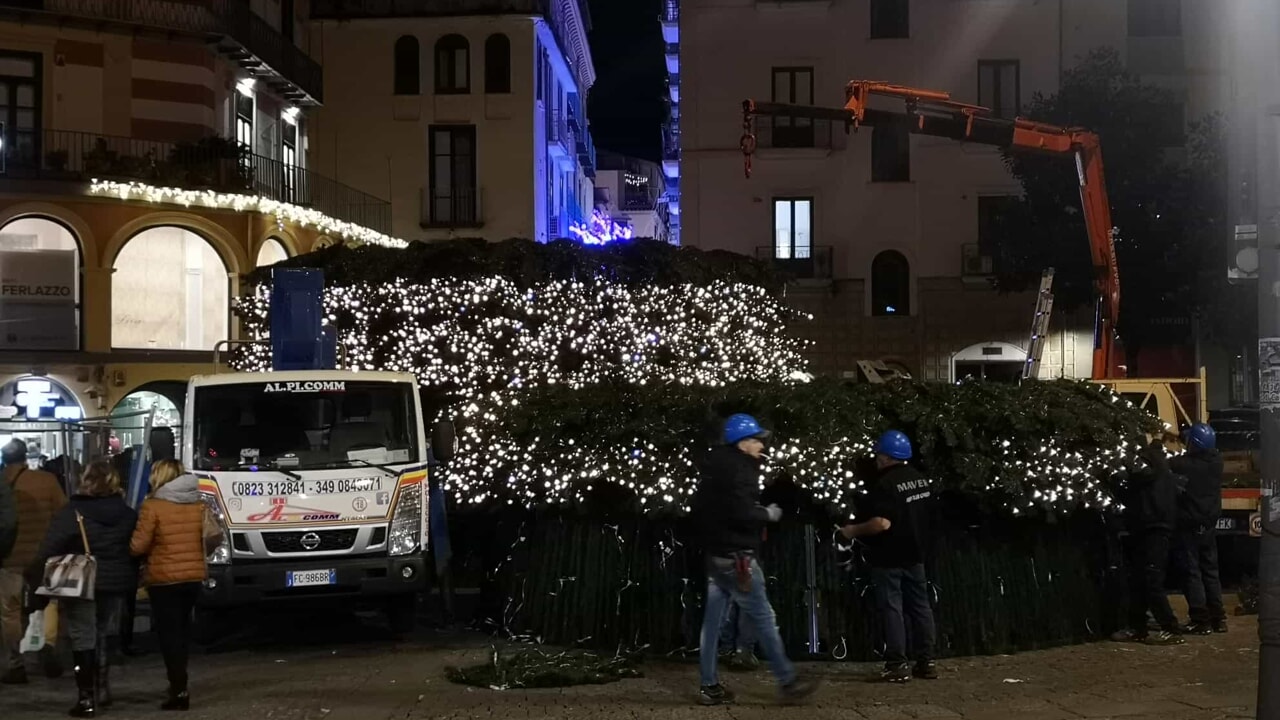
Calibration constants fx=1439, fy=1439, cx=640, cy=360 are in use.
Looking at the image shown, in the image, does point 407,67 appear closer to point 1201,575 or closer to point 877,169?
point 877,169

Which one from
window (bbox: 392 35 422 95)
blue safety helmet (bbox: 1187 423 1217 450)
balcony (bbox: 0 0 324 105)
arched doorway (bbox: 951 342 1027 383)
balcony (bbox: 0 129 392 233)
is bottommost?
blue safety helmet (bbox: 1187 423 1217 450)

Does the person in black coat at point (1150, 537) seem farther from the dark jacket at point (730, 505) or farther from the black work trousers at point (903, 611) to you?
the dark jacket at point (730, 505)

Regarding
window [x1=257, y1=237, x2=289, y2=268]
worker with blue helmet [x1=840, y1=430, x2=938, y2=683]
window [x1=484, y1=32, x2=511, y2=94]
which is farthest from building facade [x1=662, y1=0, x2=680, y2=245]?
worker with blue helmet [x1=840, y1=430, x2=938, y2=683]

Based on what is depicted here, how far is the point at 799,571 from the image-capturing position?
11320mm

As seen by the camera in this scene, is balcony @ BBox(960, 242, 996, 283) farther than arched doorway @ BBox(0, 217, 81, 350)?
Yes

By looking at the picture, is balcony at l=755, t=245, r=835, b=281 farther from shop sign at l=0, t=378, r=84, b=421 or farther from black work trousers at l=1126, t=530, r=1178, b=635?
black work trousers at l=1126, t=530, r=1178, b=635

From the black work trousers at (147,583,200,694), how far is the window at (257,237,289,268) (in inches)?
881

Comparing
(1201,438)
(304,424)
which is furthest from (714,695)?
(1201,438)

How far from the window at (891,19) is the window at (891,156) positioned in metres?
2.61

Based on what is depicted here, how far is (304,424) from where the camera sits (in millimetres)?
12703

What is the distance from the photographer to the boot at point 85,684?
9.63 metres

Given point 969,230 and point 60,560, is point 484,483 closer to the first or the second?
point 60,560

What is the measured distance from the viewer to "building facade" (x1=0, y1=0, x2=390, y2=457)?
28.2 metres

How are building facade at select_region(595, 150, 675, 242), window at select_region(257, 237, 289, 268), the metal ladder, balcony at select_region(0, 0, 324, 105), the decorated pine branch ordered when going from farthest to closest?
building facade at select_region(595, 150, 675, 242), window at select_region(257, 237, 289, 268), balcony at select_region(0, 0, 324, 105), the metal ladder, the decorated pine branch
